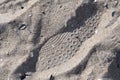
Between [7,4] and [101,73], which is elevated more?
[7,4]

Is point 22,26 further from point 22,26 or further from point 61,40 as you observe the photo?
point 61,40

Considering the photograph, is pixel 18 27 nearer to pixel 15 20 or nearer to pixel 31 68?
pixel 15 20

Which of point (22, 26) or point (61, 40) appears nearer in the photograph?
point (61, 40)

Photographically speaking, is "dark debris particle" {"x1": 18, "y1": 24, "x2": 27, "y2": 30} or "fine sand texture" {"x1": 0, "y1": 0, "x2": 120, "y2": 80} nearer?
"fine sand texture" {"x1": 0, "y1": 0, "x2": 120, "y2": 80}

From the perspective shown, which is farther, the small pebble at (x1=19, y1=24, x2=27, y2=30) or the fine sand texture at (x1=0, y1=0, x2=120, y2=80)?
the small pebble at (x1=19, y1=24, x2=27, y2=30)

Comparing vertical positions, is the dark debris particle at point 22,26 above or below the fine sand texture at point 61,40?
above

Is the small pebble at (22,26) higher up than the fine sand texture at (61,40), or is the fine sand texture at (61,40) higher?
the small pebble at (22,26)

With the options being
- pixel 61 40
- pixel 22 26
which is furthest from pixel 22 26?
pixel 61 40

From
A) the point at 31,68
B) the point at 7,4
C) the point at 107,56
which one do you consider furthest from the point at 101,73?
the point at 7,4

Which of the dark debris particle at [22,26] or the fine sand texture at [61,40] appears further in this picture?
the dark debris particle at [22,26]

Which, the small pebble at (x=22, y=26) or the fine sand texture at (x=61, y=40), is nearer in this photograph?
the fine sand texture at (x=61, y=40)

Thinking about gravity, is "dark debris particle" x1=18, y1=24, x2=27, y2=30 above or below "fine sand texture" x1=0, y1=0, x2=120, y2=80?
above
